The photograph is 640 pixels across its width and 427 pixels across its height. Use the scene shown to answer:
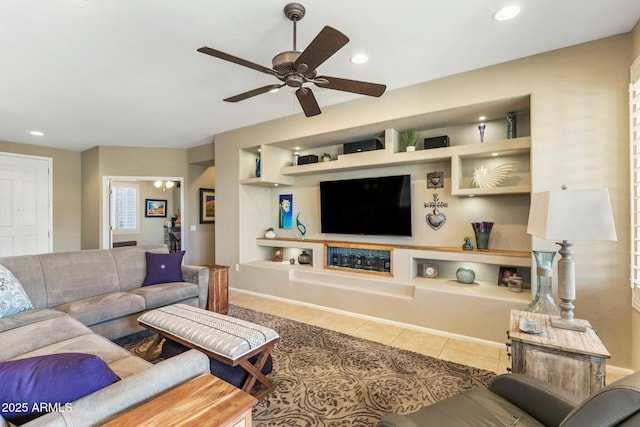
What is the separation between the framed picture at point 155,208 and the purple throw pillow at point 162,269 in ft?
15.3

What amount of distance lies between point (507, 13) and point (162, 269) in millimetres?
4068

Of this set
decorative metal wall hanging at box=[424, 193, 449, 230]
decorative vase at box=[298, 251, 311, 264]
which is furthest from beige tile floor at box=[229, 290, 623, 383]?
decorative metal wall hanging at box=[424, 193, 449, 230]

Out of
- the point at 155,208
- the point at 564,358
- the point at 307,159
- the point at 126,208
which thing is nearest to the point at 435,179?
the point at 307,159

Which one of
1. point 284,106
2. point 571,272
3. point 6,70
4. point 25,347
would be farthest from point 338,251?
point 6,70

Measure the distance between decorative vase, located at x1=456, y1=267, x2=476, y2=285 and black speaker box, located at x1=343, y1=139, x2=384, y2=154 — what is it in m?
1.85

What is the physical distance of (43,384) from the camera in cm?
96

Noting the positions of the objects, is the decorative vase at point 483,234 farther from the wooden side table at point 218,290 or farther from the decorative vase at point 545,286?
the wooden side table at point 218,290

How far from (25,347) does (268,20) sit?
8.80 feet

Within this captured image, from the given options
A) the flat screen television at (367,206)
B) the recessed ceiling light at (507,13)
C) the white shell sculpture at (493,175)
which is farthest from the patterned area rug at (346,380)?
the recessed ceiling light at (507,13)

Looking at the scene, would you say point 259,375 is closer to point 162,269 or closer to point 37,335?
point 37,335

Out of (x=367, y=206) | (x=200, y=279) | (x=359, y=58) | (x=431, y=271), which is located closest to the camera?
(x=359, y=58)

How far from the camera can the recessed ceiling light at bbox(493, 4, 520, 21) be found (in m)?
1.97

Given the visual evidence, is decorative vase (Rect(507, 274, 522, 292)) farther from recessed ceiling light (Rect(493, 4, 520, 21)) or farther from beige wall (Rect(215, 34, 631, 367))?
recessed ceiling light (Rect(493, 4, 520, 21))

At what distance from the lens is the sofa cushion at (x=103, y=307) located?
2.54 meters
